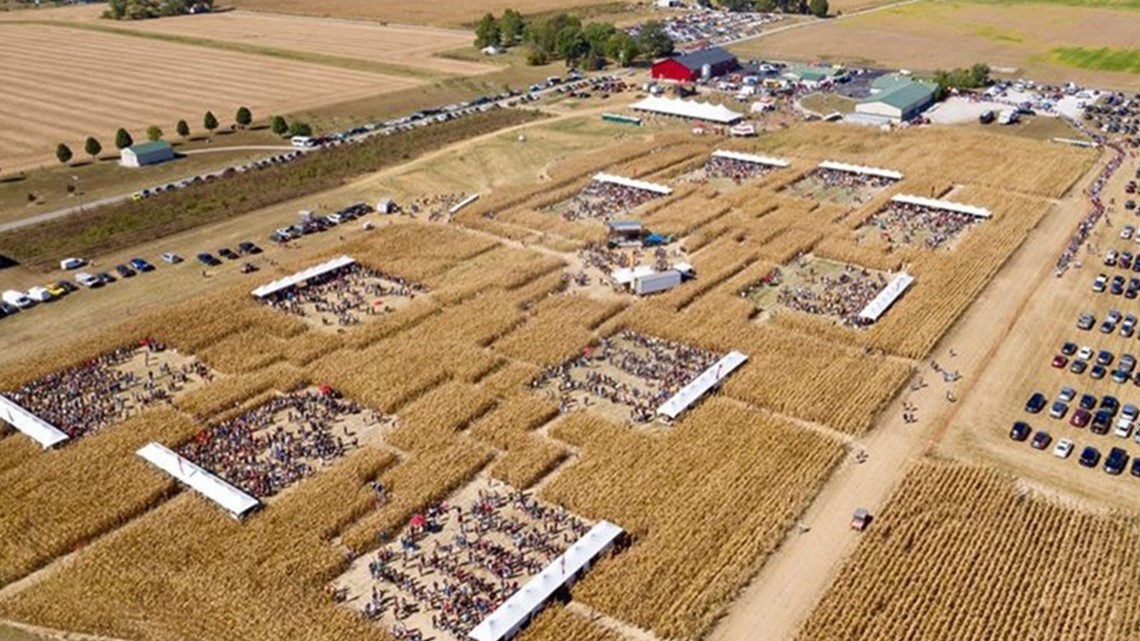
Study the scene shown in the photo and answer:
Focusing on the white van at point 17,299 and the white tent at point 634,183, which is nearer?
the white van at point 17,299

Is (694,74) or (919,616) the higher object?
(694,74)

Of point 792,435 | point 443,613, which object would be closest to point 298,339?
point 443,613

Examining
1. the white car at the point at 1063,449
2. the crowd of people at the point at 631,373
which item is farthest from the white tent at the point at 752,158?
the white car at the point at 1063,449

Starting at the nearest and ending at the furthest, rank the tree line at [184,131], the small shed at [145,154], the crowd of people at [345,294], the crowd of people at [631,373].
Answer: the crowd of people at [631,373] → the crowd of people at [345,294] → the small shed at [145,154] → the tree line at [184,131]

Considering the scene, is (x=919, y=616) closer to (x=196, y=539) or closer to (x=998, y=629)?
(x=998, y=629)

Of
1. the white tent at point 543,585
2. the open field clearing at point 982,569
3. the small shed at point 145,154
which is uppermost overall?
the small shed at point 145,154

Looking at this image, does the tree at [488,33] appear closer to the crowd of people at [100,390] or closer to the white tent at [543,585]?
the crowd of people at [100,390]
